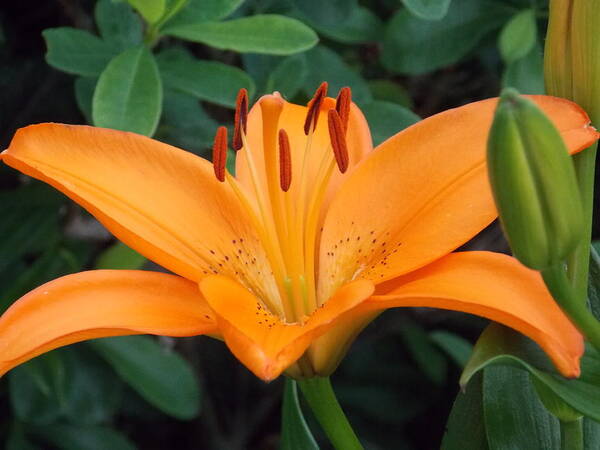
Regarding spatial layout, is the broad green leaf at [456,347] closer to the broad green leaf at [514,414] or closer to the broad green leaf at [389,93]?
the broad green leaf at [389,93]

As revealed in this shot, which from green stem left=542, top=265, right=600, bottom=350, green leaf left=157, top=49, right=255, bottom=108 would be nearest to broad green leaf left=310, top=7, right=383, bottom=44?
green leaf left=157, top=49, right=255, bottom=108

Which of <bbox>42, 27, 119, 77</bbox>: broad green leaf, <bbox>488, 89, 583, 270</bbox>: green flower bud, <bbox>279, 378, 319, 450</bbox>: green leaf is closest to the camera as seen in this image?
<bbox>488, 89, 583, 270</bbox>: green flower bud

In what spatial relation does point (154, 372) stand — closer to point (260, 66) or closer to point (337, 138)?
point (260, 66)

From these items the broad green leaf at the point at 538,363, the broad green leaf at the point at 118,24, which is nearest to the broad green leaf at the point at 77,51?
the broad green leaf at the point at 118,24

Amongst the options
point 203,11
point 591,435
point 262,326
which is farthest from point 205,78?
point 591,435

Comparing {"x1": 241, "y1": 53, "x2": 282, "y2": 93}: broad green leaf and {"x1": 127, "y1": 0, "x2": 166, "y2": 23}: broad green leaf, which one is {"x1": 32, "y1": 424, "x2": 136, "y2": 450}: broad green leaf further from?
{"x1": 127, "y1": 0, "x2": 166, "y2": 23}: broad green leaf

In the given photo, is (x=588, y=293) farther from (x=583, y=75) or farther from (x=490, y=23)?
(x=490, y=23)
